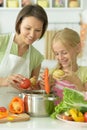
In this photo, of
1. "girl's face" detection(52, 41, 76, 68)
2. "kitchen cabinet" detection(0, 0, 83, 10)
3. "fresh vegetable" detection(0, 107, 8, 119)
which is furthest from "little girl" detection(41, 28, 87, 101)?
"kitchen cabinet" detection(0, 0, 83, 10)

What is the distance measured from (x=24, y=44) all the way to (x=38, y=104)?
2.04 feet

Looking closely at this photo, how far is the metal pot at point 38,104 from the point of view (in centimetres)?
123

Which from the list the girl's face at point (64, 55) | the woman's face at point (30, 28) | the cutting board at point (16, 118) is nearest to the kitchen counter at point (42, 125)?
the cutting board at point (16, 118)

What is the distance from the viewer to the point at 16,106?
1251mm

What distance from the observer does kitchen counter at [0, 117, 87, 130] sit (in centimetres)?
109

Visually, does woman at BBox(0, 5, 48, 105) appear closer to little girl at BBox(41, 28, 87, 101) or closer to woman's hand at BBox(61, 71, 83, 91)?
little girl at BBox(41, 28, 87, 101)

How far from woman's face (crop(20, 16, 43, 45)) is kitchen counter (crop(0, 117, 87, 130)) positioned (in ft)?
1.78

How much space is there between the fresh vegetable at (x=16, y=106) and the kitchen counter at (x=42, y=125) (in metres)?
0.08

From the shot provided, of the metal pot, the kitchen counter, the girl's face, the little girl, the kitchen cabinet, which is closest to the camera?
the kitchen counter

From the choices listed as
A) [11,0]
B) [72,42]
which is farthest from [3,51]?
[11,0]

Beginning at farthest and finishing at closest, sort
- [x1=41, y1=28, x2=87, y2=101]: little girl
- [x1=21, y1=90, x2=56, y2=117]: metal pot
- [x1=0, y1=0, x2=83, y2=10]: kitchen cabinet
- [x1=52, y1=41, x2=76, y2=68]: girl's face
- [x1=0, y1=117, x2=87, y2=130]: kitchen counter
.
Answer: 1. [x1=0, y1=0, x2=83, y2=10]: kitchen cabinet
2. [x1=52, y1=41, x2=76, y2=68]: girl's face
3. [x1=41, y1=28, x2=87, y2=101]: little girl
4. [x1=21, y1=90, x2=56, y2=117]: metal pot
5. [x1=0, y1=117, x2=87, y2=130]: kitchen counter

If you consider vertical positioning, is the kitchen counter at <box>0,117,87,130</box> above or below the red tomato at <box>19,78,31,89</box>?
below

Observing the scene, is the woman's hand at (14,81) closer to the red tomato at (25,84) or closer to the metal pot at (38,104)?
the red tomato at (25,84)

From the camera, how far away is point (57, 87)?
4.41 feet
